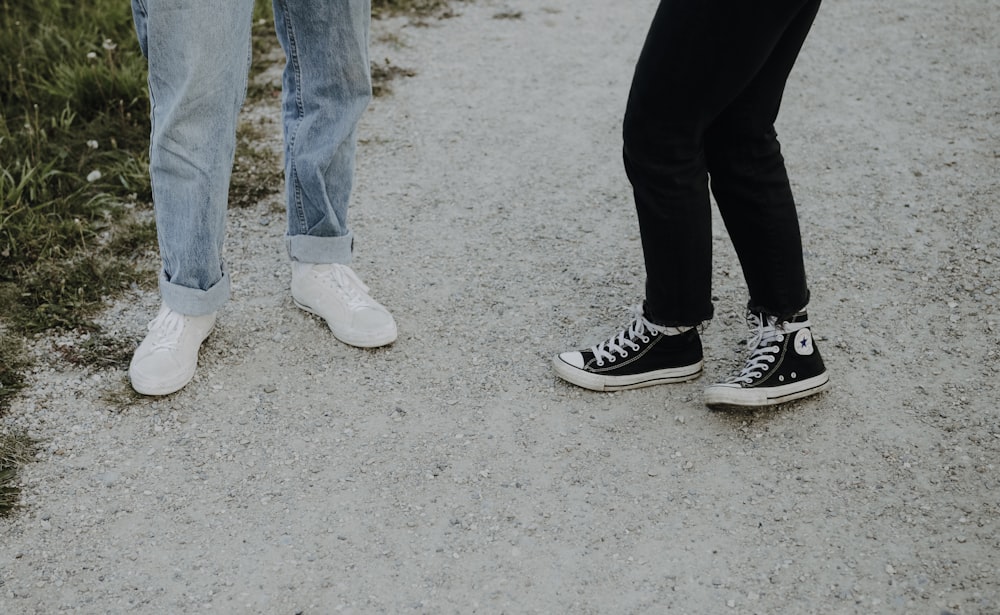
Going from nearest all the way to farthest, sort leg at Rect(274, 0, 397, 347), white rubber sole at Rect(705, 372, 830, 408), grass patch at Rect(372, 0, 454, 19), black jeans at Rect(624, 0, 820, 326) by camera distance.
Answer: black jeans at Rect(624, 0, 820, 326), white rubber sole at Rect(705, 372, 830, 408), leg at Rect(274, 0, 397, 347), grass patch at Rect(372, 0, 454, 19)

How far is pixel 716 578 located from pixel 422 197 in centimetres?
229

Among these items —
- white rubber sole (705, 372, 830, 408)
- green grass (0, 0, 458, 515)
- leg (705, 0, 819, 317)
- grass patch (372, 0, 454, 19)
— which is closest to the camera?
leg (705, 0, 819, 317)

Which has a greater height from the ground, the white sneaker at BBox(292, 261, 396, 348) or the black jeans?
the black jeans

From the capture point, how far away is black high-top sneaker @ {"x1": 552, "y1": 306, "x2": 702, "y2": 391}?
9.19 ft

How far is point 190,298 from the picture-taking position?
279 cm

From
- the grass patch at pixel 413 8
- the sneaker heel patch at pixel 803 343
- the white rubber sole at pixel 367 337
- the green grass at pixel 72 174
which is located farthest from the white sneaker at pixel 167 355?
the grass patch at pixel 413 8

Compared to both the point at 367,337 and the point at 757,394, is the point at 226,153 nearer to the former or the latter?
the point at 367,337

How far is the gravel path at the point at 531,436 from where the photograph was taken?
222cm

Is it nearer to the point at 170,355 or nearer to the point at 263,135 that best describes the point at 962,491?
the point at 170,355

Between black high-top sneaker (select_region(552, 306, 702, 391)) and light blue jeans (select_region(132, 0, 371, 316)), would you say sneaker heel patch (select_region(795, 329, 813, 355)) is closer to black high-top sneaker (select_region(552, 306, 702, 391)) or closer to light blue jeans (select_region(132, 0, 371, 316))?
black high-top sneaker (select_region(552, 306, 702, 391))

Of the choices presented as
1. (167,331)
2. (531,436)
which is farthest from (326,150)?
(531,436)

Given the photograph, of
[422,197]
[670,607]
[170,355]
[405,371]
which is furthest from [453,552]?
[422,197]

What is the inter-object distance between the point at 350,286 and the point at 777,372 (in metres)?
1.43

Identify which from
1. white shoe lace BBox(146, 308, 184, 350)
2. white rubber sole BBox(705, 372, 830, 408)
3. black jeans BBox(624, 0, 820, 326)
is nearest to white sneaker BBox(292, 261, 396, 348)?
white shoe lace BBox(146, 308, 184, 350)
